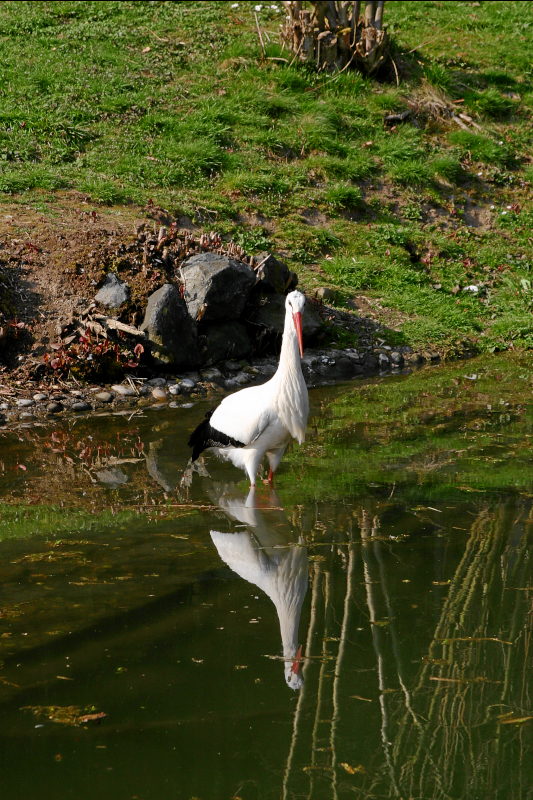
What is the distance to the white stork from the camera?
6.95 metres

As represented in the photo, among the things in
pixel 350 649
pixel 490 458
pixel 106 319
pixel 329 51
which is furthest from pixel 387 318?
pixel 350 649

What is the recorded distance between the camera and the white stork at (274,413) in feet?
22.8

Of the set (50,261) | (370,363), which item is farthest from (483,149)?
(50,261)

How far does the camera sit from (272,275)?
36.4 ft

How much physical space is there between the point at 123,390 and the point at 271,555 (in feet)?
14.3

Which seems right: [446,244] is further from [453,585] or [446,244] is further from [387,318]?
[453,585]

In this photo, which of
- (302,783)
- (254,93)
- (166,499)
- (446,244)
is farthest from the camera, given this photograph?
(254,93)

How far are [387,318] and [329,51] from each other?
6.93m

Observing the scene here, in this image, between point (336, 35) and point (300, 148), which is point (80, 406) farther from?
point (336, 35)

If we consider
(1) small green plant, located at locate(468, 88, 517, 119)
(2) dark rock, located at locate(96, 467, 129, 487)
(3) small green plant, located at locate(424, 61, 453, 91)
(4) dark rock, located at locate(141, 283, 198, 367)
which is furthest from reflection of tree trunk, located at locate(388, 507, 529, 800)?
(3) small green plant, located at locate(424, 61, 453, 91)

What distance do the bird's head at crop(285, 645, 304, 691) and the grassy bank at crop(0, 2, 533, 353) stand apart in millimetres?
7654

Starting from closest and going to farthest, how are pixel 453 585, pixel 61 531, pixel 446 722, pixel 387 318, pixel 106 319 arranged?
pixel 446 722, pixel 453 585, pixel 61 531, pixel 106 319, pixel 387 318

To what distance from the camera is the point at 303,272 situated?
40.8 ft

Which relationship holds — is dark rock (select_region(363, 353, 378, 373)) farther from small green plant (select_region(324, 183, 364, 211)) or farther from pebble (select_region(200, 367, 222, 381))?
small green plant (select_region(324, 183, 364, 211))
